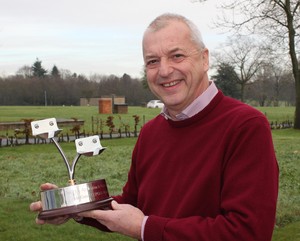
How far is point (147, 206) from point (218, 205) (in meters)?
0.45

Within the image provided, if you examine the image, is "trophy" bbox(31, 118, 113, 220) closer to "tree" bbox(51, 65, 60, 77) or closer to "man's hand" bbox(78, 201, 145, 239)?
"man's hand" bbox(78, 201, 145, 239)

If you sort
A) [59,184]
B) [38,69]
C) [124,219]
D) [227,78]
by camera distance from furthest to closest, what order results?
[38,69] → [227,78] → [59,184] → [124,219]

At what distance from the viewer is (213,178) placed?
2113 mm

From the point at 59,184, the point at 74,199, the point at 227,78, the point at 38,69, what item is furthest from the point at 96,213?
the point at 38,69

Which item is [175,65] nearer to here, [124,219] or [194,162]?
[194,162]

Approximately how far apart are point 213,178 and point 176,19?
0.76 metres

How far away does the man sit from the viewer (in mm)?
1959

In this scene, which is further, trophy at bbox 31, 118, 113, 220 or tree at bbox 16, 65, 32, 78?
tree at bbox 16, 65, 32, 78

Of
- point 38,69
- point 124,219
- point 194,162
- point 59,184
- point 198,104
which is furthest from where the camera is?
point 38,69

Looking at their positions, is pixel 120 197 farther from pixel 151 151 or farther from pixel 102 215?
pixel 102 215

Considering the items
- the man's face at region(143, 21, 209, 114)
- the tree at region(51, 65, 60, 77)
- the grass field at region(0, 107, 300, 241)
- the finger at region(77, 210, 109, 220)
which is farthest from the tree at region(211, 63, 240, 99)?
the finger at region(77, 210, 109, 220)

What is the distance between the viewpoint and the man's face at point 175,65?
226 centimetres

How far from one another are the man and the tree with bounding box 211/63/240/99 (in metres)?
60.0

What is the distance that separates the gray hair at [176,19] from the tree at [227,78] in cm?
5999
